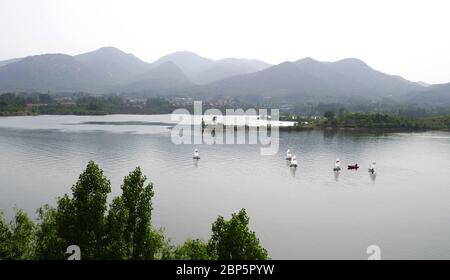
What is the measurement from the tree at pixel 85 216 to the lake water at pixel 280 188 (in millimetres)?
12972

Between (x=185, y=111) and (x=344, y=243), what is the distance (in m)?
173

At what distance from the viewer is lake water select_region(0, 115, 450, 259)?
30.7 meters

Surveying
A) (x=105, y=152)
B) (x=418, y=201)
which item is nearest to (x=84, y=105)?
(x=105, y=152)

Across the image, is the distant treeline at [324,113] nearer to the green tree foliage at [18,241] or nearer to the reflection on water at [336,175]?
the reflection on water at [336,175]

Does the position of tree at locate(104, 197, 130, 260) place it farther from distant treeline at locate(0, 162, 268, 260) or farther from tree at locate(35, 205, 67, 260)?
tree at locate(35, 205, 67, 260)

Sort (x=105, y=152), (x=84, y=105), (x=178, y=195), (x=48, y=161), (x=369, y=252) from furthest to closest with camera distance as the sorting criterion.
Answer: (x=84, y=105)
(x=105, y=152)
(x=48, y=161)
(x=178, y=195)
(x=369, y=252)

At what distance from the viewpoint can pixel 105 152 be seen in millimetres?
67125

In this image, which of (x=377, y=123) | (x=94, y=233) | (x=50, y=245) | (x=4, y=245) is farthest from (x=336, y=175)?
(x=377, y=123)

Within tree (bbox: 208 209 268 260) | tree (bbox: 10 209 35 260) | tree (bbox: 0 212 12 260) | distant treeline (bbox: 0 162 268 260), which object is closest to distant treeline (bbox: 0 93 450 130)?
tree (bbox: 208 209 268 260)

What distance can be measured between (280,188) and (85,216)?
104 feet

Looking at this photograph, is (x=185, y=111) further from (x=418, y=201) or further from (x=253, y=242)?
(x=253, y=242)

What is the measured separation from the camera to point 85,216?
17.1 meters
